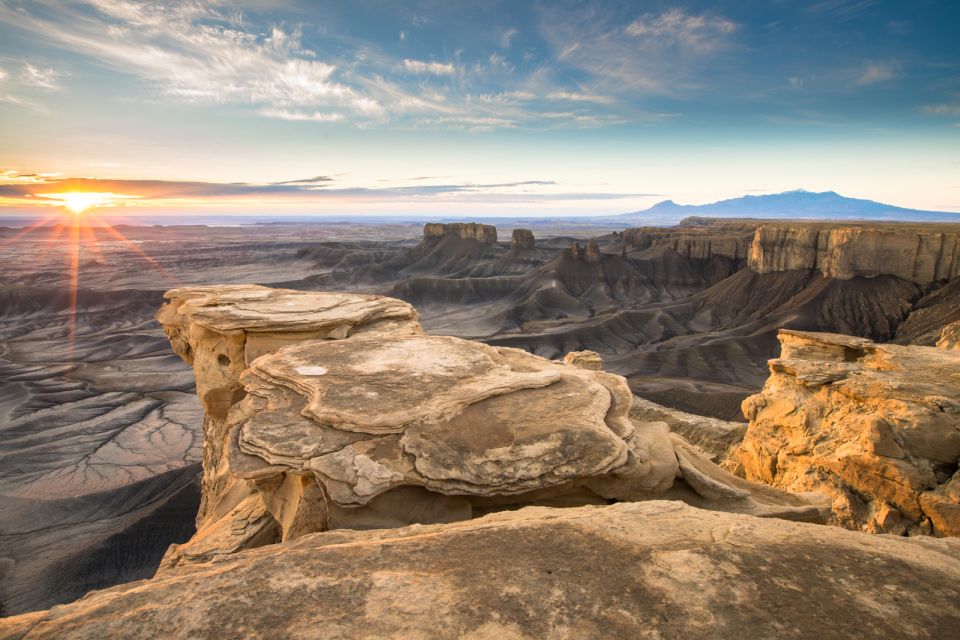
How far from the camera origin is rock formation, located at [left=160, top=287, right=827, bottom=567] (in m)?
5.14

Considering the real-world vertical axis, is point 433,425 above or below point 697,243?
below

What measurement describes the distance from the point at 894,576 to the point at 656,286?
245ft

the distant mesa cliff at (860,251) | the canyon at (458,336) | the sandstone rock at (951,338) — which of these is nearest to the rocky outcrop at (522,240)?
the canyon at (458,336)

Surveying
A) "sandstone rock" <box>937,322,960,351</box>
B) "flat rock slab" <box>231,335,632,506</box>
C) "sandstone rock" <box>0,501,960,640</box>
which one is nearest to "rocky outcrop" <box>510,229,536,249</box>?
"sandstone rock" <box>937,322,960,351</box>

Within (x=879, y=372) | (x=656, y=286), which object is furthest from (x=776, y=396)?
(x=656, y=286)

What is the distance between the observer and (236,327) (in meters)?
10.4

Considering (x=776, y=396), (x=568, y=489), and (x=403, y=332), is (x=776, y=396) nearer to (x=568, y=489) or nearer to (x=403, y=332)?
(x=568, y=489)

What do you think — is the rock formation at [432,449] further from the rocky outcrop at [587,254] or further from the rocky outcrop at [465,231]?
the rocky outcrop at [465,231]

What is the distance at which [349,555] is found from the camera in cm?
359

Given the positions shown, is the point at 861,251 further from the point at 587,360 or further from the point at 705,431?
the point at 587,360

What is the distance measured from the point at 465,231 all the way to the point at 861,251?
70.5 m

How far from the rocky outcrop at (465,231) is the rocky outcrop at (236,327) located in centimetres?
8481

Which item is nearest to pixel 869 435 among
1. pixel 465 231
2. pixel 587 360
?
pixel 587 360

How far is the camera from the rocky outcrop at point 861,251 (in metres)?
42.7
